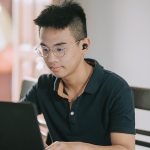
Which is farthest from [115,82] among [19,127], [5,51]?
[5,51]

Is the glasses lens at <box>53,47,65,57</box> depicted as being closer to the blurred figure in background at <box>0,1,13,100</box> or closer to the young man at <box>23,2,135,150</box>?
the young man at <box>23,2,135,150</box>

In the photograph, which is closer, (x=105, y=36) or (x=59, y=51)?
(x=59, y=51)

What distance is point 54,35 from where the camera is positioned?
1258 millimetres

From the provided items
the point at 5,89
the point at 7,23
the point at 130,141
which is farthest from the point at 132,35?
the point at 5,89

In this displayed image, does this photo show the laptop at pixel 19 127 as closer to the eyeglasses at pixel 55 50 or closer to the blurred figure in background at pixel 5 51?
the eyeglasses at pixel 55 50

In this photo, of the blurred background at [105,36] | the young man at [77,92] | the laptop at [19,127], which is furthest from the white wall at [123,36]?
the laptop at [19,127]

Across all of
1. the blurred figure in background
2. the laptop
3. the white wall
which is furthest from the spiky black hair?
the blurred figure in background

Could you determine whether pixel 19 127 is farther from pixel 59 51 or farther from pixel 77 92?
pixel 77 92

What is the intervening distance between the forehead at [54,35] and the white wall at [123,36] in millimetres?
1072

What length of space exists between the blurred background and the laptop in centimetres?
150

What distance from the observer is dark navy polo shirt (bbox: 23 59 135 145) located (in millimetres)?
1258

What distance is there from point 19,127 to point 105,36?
1.79 metres

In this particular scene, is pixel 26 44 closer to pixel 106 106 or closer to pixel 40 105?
pixel 40 105

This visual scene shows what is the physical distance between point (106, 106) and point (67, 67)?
0.21 metres
